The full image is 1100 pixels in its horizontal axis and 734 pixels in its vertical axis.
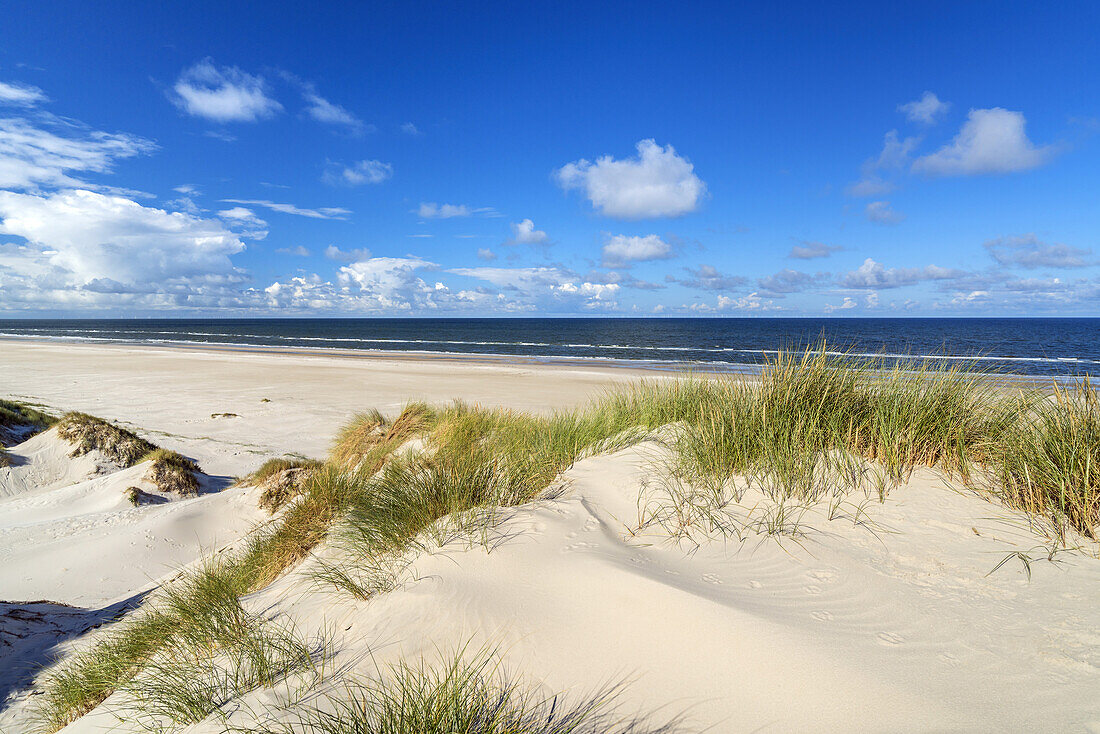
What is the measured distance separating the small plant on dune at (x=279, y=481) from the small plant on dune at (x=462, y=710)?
4.99 m

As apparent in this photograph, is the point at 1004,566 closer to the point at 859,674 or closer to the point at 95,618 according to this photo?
the point at 859,674

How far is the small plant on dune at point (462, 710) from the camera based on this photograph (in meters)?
1.97

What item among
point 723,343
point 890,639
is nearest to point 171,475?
point 890,639

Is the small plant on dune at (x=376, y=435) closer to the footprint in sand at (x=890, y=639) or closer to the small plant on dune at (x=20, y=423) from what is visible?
the footprint in sand at (x=890, y=639)

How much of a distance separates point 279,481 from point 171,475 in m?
2.27

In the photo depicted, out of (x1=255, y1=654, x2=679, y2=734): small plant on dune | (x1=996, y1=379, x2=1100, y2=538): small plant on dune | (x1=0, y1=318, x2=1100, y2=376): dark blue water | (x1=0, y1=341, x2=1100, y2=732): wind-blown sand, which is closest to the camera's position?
(x1=255, y1=654, x2=679, y2=734): small plant on dune

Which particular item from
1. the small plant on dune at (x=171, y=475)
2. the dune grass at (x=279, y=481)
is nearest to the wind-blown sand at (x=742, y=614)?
the dune grass at (x=279, y=481)

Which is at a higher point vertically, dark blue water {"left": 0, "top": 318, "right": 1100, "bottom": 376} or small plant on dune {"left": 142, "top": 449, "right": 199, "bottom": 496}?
dark blue water {"left": 0, "top": 318, "right": 1100, "bottom": 376}

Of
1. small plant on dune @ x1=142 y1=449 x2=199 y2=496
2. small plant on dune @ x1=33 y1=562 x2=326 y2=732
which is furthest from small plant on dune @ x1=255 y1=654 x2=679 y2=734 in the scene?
small plant on dune @ x1=142 y1=449 x2=199 y2=496

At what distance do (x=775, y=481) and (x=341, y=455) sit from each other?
666cm

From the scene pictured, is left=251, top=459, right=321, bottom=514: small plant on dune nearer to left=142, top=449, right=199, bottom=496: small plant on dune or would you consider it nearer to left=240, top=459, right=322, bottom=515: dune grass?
left=240, top=459, right=322, bottom=515: dune grass

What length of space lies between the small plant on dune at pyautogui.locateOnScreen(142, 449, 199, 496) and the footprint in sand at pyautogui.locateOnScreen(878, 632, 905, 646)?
945cm

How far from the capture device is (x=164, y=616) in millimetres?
3643

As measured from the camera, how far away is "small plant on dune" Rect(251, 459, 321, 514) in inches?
280
